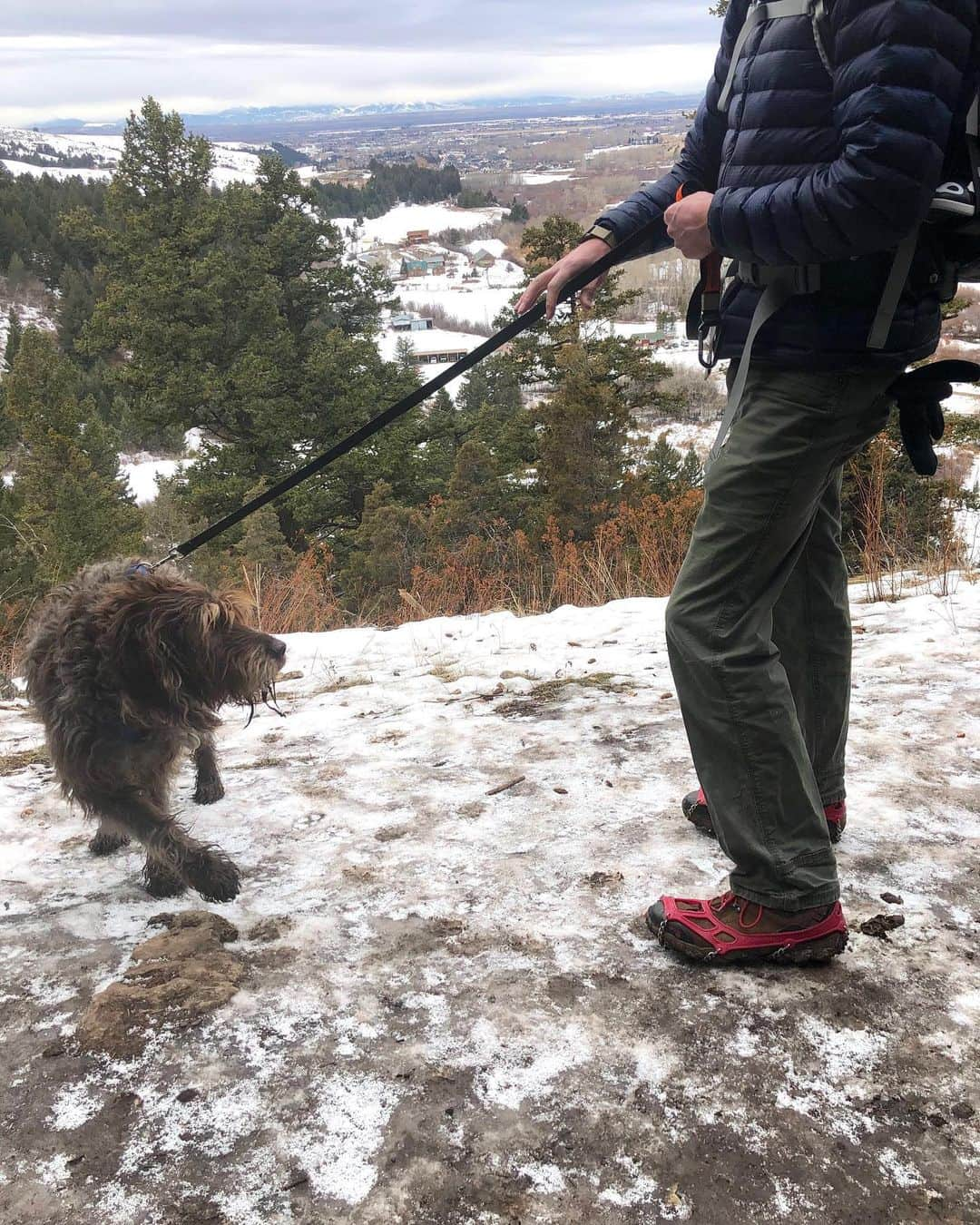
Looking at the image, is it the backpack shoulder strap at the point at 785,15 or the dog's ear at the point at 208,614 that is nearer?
the backpack shoulder strap at the point at 785,15

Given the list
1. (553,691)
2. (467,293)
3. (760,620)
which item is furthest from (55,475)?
(467,293)

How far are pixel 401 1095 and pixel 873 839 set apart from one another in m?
1.71

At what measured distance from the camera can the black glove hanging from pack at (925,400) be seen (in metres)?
1.84

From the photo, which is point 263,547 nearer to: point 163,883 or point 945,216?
point 163,883

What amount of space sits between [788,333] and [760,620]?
674 millimetres

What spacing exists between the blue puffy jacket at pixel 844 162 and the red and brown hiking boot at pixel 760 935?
137 cm

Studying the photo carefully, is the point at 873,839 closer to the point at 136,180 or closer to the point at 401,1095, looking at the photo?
the point at 401,1095

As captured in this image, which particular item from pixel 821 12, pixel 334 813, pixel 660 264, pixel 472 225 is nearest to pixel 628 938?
pixel 334 813

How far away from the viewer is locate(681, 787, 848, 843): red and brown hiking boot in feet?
8.51

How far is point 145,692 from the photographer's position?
2666mm

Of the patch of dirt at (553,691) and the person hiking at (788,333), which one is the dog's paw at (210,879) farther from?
the patch of dirt at (553,691)

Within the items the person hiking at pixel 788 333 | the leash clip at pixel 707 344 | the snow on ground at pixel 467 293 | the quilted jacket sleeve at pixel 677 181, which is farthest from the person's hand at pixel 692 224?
the snow on ground at pixel 467 293

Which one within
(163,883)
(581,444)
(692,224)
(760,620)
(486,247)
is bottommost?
(581,444)

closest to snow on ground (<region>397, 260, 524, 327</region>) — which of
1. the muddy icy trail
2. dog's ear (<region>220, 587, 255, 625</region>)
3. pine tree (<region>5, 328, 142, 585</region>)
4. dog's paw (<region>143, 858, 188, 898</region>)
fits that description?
pine tree (<region>5, 328, 142, 585</region>)
